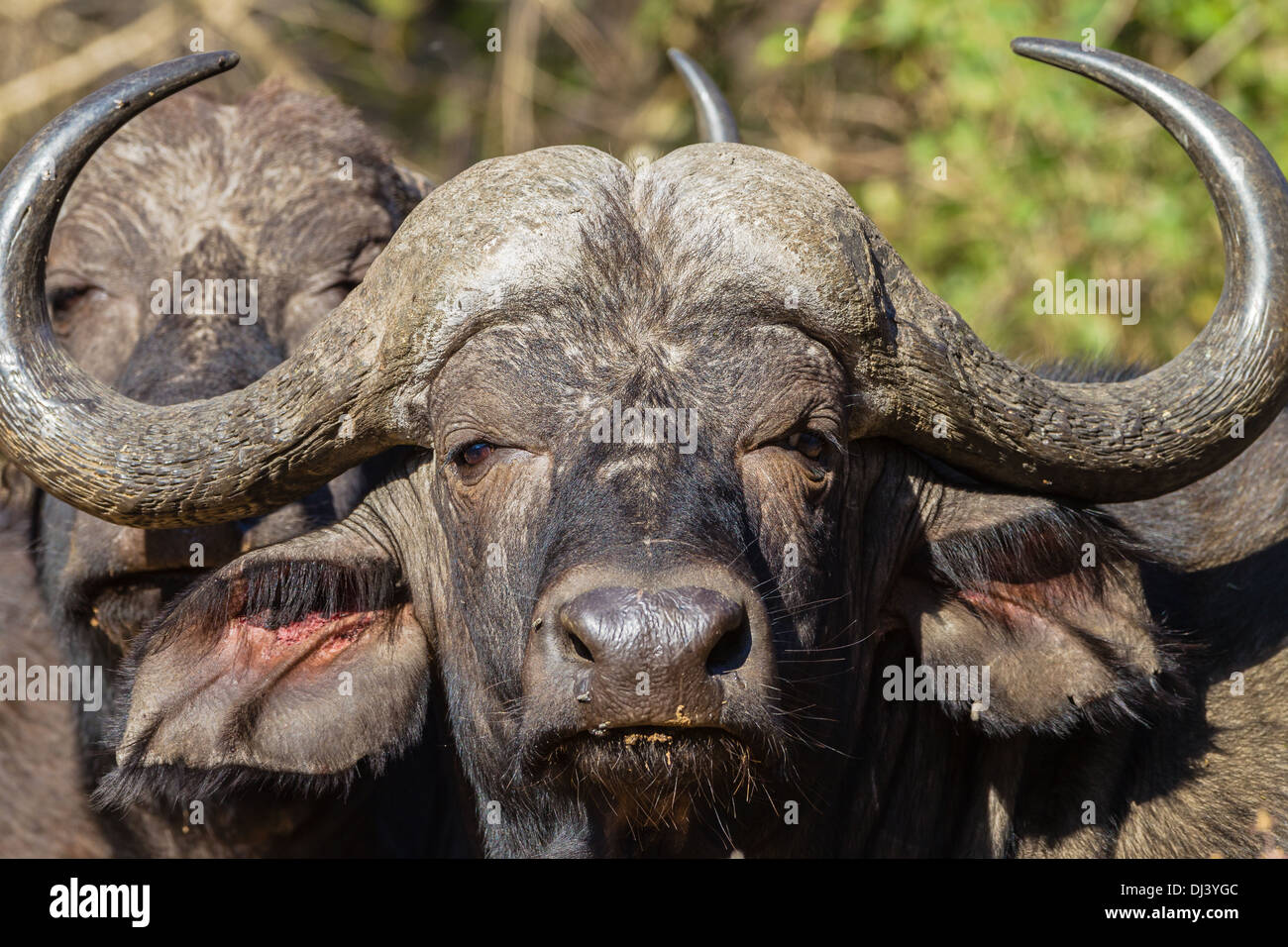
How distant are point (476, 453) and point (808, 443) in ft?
Answer: 2.57

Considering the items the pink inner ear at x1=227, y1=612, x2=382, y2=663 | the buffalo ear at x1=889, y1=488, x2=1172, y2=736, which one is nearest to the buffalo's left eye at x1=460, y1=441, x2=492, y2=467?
the pink inner ear at x1=227, y1=612, x2=382, y2=663

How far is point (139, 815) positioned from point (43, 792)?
605 millimetres

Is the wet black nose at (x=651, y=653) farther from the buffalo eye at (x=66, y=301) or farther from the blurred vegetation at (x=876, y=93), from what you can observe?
the blurred vegetation at (x=876, y=93)

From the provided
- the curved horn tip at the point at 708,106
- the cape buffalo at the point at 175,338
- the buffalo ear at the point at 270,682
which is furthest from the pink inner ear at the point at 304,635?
the curved horn tip at the point at 708,106

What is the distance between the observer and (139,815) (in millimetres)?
4996

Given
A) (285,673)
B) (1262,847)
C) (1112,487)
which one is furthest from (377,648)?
(1262,847)

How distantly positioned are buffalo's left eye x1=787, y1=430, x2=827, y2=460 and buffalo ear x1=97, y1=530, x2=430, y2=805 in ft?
3.65

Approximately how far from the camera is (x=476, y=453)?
3643mm

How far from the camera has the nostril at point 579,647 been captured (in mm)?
3043

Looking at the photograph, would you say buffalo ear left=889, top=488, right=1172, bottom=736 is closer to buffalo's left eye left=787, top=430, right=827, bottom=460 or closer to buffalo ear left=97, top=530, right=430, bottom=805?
buffalo's left eye left=787, top=430, right=827, bottom=460

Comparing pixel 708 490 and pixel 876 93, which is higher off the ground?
pixel 876 93

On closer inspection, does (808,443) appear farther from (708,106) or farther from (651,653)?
(708,106)

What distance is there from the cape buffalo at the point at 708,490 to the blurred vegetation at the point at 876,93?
2737mm

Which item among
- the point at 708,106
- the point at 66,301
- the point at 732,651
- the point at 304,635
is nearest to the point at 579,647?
the point at 732,651
